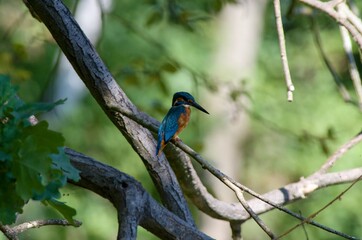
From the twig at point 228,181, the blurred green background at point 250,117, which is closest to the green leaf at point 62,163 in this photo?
the twig at point 228,181

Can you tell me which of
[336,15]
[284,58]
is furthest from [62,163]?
[336,15]

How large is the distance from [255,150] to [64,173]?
37.3 feet

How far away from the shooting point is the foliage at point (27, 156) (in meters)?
1.76

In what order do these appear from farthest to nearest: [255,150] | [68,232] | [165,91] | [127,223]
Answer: [255,150] → [68,232] → [165,91] → [127,223]

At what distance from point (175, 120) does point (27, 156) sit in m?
1.05

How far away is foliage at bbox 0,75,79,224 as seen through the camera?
1.76 metres

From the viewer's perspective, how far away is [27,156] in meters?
1.76

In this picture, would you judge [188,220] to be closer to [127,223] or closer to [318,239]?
[127,223]

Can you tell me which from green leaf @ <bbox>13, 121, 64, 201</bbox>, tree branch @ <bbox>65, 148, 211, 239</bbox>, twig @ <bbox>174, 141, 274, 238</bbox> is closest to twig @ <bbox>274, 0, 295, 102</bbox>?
twig @ <bbox>174, 141, 274, 238</bbox>

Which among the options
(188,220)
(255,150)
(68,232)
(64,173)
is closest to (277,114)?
(255,150)

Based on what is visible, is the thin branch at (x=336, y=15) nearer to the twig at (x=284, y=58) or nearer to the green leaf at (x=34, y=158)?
the twig at (x=284, y=58)

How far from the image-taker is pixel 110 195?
9.02 feet

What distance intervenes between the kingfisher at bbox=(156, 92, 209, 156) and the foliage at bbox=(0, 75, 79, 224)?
77 centimetres

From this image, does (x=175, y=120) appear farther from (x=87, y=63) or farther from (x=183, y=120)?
(x=87, y=63)
